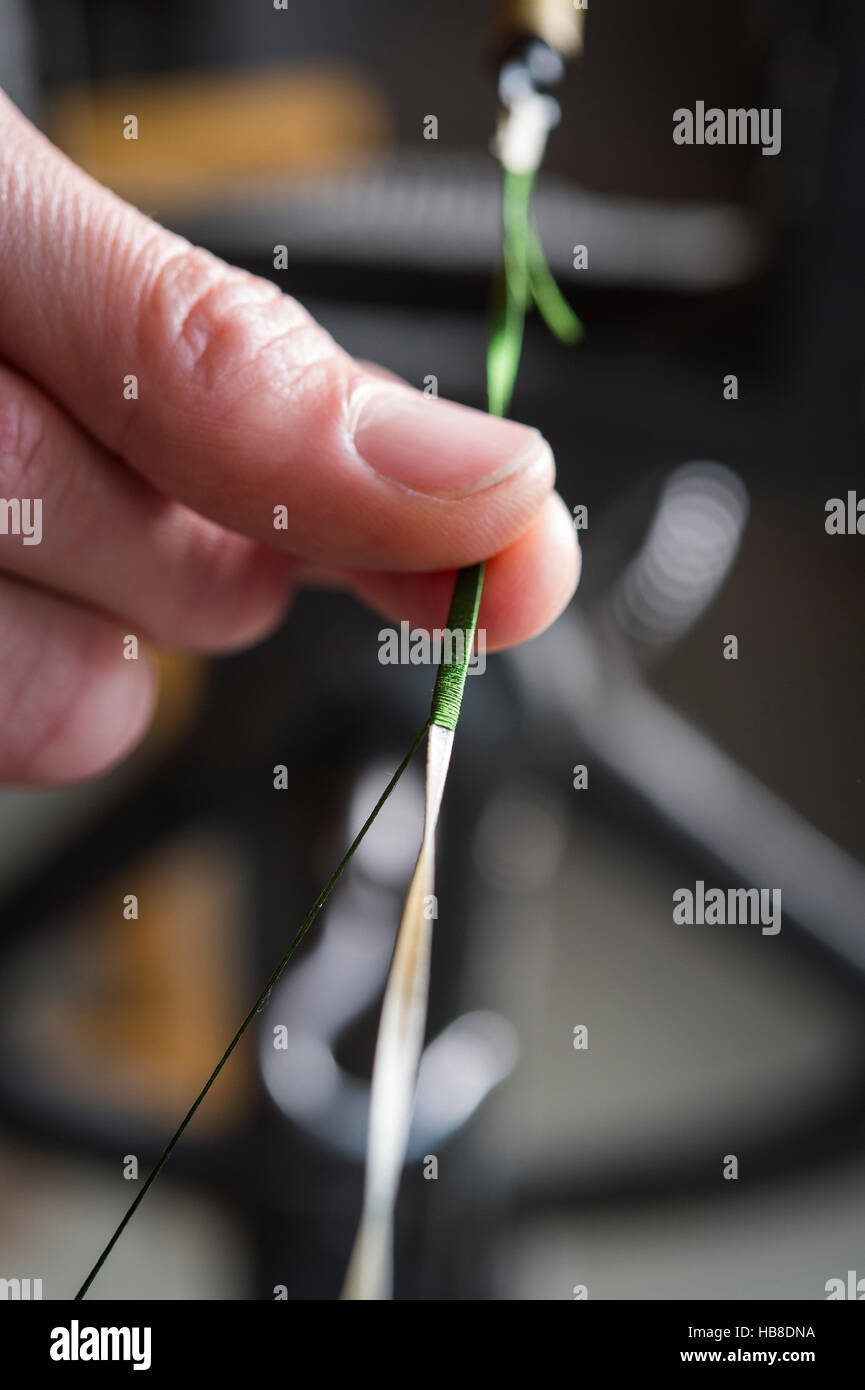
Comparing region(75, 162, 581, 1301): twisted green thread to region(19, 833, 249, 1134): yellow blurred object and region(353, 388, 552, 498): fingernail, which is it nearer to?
region(353, 388, 552, 498): fingernail

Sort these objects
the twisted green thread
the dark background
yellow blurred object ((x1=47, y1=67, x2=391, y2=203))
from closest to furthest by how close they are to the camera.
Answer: the twisted green thread, the dark background, yellow blurred object ((x1=47, y1=67, x2=391, y2=203))

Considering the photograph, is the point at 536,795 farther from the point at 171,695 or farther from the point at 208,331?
the point at 208,331

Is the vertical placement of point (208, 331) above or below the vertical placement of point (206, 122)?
below

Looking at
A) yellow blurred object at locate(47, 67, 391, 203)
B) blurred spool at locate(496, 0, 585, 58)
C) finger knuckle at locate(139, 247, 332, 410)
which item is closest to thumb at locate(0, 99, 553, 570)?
finger knuckle at locate(139, 247, 332, 410)

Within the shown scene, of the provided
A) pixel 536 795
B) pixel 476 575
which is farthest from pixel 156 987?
pixel 476 575

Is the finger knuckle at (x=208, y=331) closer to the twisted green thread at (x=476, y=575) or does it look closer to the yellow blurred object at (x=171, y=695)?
the twisted green thread at (x=476, y=575)

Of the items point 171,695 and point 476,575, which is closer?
point 476,575
